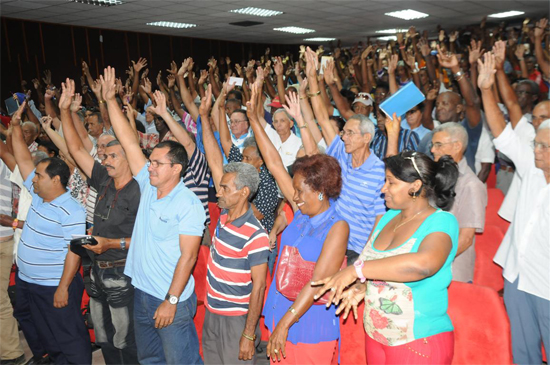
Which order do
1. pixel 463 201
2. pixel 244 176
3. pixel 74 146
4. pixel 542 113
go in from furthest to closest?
pixel 74 146 < pixel 542 113 < pixel 463 201 < pixel 244 176

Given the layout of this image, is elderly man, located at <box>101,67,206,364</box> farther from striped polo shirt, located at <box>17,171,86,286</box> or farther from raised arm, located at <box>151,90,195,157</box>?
raised arm, located at <box>151,90,195,157</box>

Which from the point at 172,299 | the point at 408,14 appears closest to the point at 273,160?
the point at 172,299

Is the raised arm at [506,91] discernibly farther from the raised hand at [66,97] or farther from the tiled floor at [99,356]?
the raised hand at [66,97]

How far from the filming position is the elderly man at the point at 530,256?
211cm

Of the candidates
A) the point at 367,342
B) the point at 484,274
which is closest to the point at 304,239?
the point at 367,342

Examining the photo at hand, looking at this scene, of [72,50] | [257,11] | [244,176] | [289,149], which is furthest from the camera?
[72,50]

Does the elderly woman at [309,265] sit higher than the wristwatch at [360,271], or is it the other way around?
the wristwatch at [360,271]

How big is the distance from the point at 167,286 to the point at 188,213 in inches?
15.7

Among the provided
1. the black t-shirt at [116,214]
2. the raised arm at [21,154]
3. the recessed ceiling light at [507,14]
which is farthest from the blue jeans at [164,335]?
the recessed ceiling light at [507,14]

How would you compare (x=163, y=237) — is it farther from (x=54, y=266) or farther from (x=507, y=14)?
(x=507, y=14)

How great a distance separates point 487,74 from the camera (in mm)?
2625

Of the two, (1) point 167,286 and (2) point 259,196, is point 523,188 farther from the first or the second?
(1) point 167,286

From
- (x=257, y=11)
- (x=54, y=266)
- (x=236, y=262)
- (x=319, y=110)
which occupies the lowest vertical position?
(x=54, y=266)

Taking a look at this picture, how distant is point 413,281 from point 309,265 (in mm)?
489
